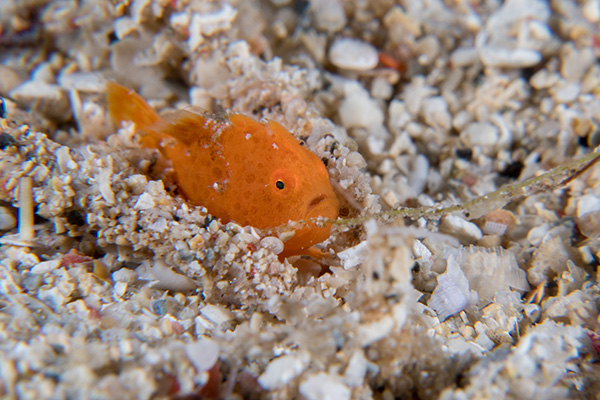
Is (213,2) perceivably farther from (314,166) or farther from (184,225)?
(184,225)

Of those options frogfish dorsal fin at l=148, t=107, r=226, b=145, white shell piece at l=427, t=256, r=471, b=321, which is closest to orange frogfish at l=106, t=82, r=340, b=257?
frogfish dorsal fin at l=148, t=107, r=226, b=145

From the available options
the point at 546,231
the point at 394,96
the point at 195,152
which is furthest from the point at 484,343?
the point at 394,96

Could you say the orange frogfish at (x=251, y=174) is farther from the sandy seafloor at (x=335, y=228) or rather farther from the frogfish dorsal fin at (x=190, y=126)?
the sandy seafloor at (x=335, y=228)

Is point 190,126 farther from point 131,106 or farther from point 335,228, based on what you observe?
point 335,228

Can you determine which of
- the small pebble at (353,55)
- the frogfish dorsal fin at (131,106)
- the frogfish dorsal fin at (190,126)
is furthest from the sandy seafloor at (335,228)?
the frogfish dorsal fin at (190,126)

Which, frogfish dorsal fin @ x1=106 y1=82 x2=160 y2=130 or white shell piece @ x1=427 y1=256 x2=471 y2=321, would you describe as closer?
white shell piece @ x1=427 y1=256 x2=471 y2=321

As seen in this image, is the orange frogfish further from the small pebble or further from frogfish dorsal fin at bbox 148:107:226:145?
the small pebble

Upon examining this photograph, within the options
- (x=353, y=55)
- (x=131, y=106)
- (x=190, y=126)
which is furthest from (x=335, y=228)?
(x=353, y=55)
